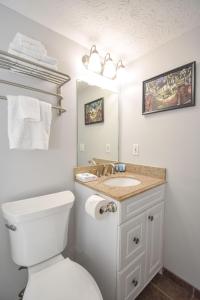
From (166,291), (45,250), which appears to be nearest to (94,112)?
(45,250)

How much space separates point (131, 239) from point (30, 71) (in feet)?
4.61

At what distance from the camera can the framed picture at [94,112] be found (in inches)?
61.3

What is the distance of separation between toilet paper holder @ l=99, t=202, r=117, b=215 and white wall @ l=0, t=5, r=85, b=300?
19.8 inches

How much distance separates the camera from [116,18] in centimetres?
112

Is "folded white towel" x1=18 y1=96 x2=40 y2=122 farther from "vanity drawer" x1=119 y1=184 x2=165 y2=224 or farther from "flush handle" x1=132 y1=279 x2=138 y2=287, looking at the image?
"flush handle" x1=132 y1=279 x2=138 y2=287

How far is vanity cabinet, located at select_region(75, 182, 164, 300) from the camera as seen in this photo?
3.36ft

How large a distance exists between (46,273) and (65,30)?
180 centimetres

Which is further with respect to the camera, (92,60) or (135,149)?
(135,149)

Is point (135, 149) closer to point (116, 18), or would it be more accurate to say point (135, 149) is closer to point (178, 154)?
point (178, 154)

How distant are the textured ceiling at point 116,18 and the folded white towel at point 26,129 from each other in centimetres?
67

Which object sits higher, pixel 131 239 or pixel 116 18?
pixel 116 18

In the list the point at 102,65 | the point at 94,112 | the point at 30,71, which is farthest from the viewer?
the point at 94,112

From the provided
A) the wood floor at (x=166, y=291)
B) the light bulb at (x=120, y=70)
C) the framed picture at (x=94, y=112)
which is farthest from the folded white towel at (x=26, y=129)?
the wood floor at (x=166, y=291)

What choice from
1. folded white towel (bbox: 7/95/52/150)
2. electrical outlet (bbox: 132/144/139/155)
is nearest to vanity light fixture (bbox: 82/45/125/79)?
folded white towel (bbox: 7/95/52/150)
